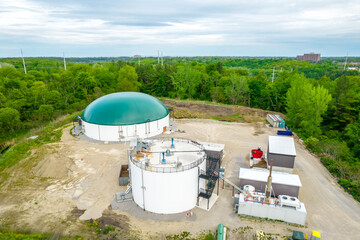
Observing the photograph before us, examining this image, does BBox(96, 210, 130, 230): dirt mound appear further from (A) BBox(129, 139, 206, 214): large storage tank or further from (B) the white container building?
(B) the white container building

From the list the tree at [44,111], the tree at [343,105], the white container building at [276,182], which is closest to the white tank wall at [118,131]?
the tree at [44,111]

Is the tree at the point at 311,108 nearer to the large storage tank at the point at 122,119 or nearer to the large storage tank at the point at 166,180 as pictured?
the large storage tank at the point at 122,119

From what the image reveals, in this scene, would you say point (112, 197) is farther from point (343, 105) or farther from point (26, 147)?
point (343, 105)

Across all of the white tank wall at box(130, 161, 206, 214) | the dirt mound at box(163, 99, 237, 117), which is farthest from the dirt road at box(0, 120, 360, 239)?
the dirt mound at box(163, 99, 237, 117)

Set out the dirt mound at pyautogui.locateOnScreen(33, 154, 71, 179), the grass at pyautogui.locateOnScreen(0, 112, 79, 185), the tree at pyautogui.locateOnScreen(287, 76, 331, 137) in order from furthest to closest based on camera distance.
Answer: the tree at pyautogui.locateOnScreen(287, 76, 331, 137) → the grass at pyautogui.locateOnScreen(0, 112, 79, 185) → the dirt mound at pyautogui.locateOnScreen(33, 154, 71, 179)

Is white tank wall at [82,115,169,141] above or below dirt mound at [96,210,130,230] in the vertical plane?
above

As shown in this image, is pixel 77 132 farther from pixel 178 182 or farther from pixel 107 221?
pixel 178 182
